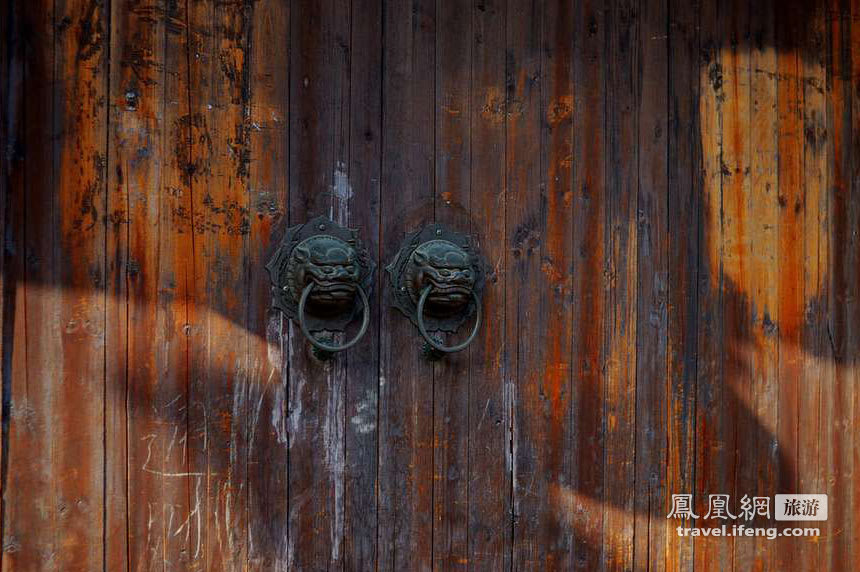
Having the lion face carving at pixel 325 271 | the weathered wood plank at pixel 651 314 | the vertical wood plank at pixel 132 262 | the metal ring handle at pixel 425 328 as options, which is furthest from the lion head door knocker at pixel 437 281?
the vertical wood plank at pixel 132 262

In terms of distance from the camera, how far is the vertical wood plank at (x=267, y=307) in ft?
4.50

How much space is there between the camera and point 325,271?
1.31 metres

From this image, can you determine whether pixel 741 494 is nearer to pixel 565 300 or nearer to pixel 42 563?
pixel 565 300

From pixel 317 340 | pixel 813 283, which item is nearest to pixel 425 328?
pixel 317 340

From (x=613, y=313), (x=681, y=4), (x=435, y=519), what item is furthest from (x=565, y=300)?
(x=681, y=4)

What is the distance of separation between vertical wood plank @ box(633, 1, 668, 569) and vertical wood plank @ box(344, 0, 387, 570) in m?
0.57

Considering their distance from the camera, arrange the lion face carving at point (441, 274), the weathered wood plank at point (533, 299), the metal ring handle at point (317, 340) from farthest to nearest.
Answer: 1. the weathered wood plank at point (533, 299)
2. the lion face carving at point (441, 274)
3. the metal ring handle at point (317, 340)

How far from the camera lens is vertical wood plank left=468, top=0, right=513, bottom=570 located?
144 centimetres

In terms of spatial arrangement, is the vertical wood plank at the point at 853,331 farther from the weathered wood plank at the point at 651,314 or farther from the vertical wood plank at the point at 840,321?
the weathered wood plank at the point at 651,314

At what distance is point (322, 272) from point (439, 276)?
0.76 ft

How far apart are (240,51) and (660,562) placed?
1416mm

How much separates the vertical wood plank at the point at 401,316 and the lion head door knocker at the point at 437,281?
0.03 m

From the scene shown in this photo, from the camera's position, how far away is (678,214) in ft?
4.86

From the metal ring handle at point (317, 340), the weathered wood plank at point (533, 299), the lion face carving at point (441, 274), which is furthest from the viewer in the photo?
the weathered wood plank at point (533, 299)
